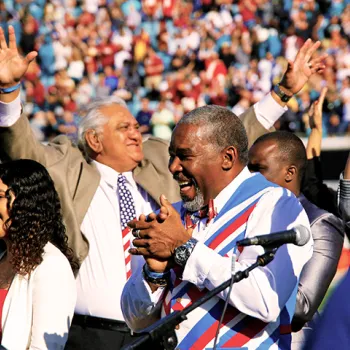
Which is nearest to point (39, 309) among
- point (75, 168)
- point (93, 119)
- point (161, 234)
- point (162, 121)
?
point (161, 234)

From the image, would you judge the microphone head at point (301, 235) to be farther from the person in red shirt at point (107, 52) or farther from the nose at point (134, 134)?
the person in red shirt at point (107, 52)

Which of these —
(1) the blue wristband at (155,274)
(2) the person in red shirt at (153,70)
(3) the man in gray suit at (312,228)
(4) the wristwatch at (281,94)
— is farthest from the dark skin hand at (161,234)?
(2) the person in red shirt at (153,70)

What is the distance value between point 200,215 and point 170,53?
46.4 ft

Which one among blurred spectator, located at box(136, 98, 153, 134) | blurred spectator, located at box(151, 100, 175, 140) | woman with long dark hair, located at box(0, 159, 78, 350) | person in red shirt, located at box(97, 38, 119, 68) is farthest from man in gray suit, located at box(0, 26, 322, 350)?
person in red shirt, located at box(97, 38, 119, 68)

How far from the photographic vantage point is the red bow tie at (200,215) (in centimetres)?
→ 367

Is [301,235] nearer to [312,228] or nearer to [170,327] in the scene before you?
[170,327]

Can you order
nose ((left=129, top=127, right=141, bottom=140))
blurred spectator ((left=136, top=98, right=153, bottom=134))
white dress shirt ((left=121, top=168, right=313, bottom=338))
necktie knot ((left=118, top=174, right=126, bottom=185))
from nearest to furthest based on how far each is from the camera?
white dress shirt ((left=121, top=168, right=313, bottom=338)) < necktie knot ((left=118, top=174, right=126, bottom=185)) < nose ((left=129, top=127, right=141, bottom=140)) < blurred spectator ((left=136, top=98, right=153, bottom=134))

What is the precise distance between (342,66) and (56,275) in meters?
12.7

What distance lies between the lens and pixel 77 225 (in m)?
5.46

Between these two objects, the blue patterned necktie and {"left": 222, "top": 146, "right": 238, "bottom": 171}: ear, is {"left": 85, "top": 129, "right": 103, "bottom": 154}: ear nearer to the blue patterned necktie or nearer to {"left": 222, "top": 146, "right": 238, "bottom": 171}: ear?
the blue patterned necktie

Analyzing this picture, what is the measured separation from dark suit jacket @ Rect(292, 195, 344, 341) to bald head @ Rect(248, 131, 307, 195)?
0.14 m

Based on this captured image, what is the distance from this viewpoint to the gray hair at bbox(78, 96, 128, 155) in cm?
595

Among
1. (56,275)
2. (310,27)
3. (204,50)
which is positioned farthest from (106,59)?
(56,275)

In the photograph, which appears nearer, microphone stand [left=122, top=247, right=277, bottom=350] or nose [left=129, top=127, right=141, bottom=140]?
microphone stand [left=122, top=247, right=277, bottom=350]
